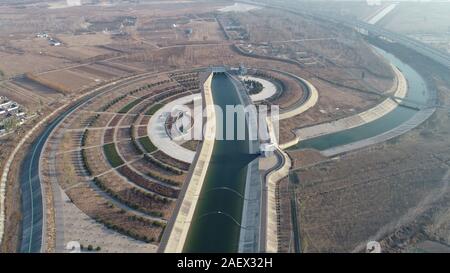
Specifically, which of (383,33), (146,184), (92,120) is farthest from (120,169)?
(383,33)

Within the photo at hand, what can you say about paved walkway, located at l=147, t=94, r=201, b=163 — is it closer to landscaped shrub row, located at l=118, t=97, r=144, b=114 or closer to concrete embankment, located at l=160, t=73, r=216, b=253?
concrete embankment, located at l=160, t=73, r=216, b=253

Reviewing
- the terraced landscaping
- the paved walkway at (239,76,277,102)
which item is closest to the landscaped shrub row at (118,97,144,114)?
the terraced landscaping

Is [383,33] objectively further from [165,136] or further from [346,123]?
[165,136]

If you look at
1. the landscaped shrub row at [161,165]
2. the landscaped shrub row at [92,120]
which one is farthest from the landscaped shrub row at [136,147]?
the landscaped shrub row at [92,120]

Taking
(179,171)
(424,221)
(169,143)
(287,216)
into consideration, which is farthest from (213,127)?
(424,221)

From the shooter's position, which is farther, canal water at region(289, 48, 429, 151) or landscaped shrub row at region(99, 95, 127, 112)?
landscaped shrub row at region(99, 95, 127, 112)
